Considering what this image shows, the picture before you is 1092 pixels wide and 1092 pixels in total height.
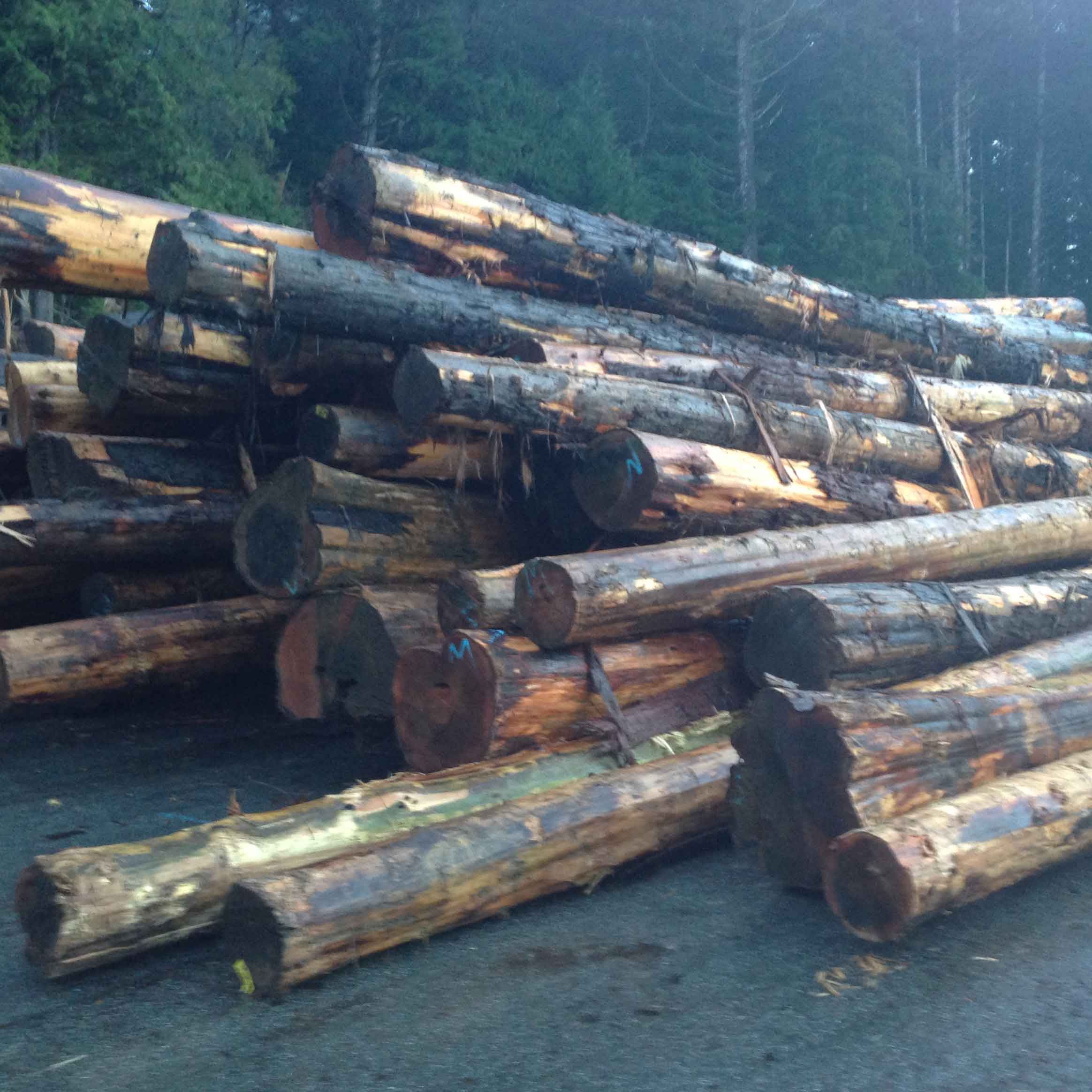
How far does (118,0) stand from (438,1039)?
16430 millimetres

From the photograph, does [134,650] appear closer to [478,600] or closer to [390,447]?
[390,447]

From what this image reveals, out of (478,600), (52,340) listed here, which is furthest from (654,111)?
(478,600)

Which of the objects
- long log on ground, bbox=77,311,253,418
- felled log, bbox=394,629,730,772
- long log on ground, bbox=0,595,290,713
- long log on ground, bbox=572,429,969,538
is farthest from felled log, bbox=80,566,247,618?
long log on ground, bbox=572,429,969,538

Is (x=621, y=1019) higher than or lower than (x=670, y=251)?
lower

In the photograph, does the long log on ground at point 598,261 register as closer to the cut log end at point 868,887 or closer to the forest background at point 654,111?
the cut log end at point 868,887

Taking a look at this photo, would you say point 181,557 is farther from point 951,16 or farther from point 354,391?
point 951,16

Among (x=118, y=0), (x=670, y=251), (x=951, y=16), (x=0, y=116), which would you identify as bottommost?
(x=670, y=251)

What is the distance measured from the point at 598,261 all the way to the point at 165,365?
8.48 feet

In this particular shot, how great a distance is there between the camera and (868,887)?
3363 mm

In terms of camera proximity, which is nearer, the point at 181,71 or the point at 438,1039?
the point at 438,1039

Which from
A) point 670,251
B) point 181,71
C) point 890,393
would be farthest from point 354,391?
point 181,71

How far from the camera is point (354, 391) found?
6.30 m

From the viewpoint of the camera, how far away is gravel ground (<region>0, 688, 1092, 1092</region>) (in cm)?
281

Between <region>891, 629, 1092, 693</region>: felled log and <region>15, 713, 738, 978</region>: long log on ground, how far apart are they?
1627mm
